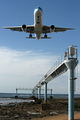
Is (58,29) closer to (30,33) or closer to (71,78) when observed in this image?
(30,33)

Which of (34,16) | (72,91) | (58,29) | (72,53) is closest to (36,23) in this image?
(34,16)

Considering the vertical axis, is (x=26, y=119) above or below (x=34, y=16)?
below

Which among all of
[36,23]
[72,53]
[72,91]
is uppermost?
[36,23]

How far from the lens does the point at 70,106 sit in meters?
18.2

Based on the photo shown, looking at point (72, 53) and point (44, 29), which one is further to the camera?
point (44, 29)

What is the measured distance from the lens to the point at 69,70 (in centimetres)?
1881

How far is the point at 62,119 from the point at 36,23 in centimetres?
2226

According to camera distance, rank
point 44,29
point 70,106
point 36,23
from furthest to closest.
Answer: point 44,29 → point 36,23 → point 70,106

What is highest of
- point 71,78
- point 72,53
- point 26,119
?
point 72,53

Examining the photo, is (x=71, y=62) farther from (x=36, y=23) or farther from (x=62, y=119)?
(x=36, y=23)

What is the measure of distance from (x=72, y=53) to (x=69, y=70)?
7.42 feet

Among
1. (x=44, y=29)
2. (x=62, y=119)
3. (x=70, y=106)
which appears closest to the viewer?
(x=70, y=106)

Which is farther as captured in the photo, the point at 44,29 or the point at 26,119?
the point at 44,29

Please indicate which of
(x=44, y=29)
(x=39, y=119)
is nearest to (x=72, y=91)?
(x=39, y=119)
